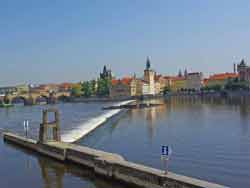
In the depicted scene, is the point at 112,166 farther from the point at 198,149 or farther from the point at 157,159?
the point at 198,149

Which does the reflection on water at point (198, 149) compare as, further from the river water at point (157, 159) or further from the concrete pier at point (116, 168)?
the concrete pier at point (116, 168)

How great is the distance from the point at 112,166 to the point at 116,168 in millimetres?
450

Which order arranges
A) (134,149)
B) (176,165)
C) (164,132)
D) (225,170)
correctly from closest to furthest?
(225,170)
(176,165)
(134,149)
(164,132)

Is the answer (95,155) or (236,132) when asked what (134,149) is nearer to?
(95,155)

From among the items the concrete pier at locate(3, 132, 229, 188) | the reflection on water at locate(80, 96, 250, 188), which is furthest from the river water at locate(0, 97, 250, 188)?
the concrete pier at locate(3, 132, 229, 188)

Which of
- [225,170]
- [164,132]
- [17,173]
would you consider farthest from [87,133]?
[225,170]

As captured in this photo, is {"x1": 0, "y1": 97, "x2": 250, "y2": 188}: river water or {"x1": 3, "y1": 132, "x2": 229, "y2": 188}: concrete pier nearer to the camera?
{"x1": 3, "y1": 132, "x2": 229, "y2": 188}: concrete pier

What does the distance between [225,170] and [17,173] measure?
46.1 ft

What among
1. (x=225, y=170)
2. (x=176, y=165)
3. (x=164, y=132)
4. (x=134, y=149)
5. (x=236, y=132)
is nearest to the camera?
(x=225, y=170)

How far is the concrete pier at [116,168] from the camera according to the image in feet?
61.5

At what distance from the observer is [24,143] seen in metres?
38.8

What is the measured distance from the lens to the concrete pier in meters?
18.7

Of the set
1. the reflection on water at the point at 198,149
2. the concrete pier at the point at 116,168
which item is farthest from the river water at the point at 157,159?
the concrete pier at the point at 116,168

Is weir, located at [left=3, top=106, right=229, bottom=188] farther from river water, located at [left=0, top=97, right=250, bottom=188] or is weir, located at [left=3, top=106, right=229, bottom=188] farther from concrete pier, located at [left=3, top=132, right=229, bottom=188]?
river water, located at [left=0, top=97, right=250, bottom=188]
